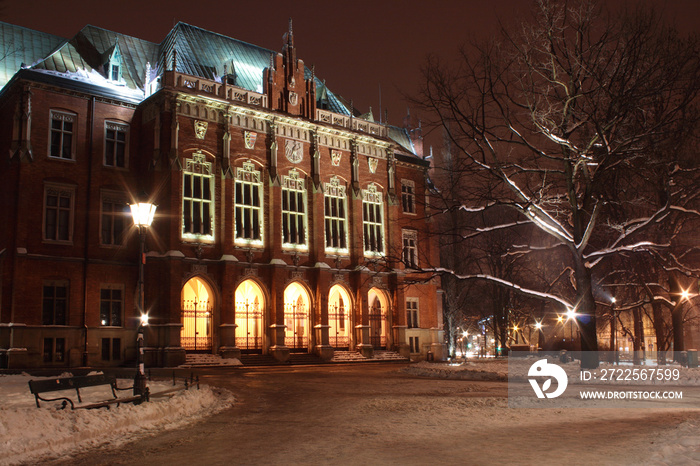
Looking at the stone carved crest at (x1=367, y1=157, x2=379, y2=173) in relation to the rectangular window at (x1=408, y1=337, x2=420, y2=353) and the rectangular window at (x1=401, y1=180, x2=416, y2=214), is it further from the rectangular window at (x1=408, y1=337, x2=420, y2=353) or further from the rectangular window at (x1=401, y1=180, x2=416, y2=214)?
the rectangular window at (x1=408, y1=337, x2=420, y2=353)

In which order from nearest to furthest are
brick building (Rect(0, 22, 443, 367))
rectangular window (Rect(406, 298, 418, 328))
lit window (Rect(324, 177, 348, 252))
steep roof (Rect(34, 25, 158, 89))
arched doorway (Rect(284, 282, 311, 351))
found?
brick building (Rect(0, 22, 443, 367)), steep roof (Rect(34, 25, 158, 89)), arched doorway (Rect(284, 282, 311, 351)), lit window (Rect(324, 177, 348, 252)), rectangular window (Rect(406, 298, 418, 328))

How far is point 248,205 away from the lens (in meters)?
35.6

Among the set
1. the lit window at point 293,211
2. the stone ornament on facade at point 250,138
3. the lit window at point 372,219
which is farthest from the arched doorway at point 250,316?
the stone ornament on facade at point 250,138

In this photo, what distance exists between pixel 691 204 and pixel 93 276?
90.6 feet

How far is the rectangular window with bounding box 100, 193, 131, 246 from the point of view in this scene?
105 ft

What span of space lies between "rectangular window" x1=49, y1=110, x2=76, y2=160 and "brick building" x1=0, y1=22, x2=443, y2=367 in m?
0.08

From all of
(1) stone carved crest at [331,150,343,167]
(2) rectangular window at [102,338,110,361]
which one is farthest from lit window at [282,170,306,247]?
(2) rectangular window at [102,338,110,361]

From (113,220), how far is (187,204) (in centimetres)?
382

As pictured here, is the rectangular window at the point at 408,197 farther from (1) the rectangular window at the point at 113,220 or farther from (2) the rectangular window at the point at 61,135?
(2) the rectangular window at the point at 61,135

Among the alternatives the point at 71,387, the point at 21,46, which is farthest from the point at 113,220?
the point at 71,387

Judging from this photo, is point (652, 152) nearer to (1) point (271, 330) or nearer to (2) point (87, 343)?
(1) point (271, 330)

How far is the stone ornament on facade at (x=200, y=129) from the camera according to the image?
110 ft

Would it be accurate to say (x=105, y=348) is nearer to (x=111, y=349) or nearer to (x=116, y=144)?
(x=111, y=349)

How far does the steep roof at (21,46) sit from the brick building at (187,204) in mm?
81
